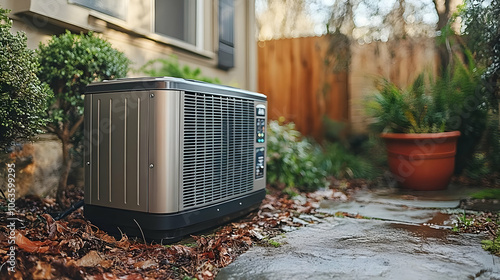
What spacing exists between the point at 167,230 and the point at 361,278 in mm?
882

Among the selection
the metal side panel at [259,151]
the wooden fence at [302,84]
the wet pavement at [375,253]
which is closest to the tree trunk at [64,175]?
the metal side panel at [259,151]

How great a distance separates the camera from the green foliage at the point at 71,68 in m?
2.25

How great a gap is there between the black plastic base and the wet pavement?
317mm

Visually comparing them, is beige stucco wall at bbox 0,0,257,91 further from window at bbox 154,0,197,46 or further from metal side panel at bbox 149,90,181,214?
metal side panel at bbox 149,90,181,214

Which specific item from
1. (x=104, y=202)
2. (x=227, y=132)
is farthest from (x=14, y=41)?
(x=227, y=132)

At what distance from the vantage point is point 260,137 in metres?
2.49

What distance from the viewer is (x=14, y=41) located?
1817 mm

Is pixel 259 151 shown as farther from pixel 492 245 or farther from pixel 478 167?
pixel 478 167

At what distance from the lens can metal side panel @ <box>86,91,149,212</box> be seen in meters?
1.75

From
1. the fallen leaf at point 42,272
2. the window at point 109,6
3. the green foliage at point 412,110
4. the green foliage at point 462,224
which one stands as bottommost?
the green foliage at point 462,224

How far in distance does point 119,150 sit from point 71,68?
0.76m

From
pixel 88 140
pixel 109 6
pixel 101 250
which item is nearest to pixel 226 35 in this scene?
pixel 109 6

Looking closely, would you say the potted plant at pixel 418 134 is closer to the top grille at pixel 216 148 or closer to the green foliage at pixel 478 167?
the green foliage at pixel 478 167

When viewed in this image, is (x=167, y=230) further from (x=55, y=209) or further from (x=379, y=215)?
(x=379, y=215)
